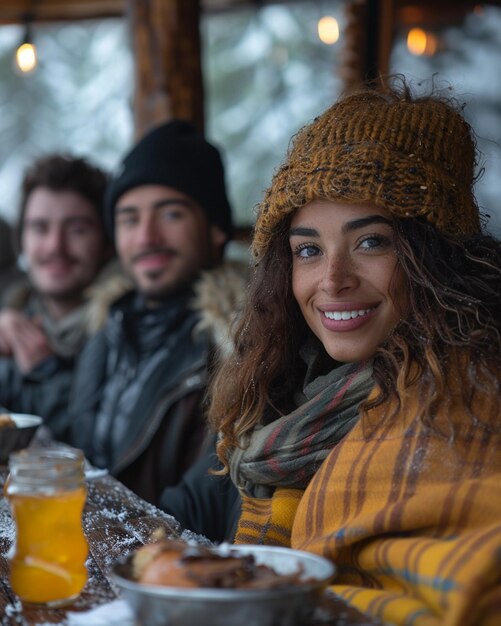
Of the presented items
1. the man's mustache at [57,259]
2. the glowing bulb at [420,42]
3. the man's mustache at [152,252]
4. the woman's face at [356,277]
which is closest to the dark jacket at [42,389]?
the man's mustache at [57,259]

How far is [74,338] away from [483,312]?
327cm

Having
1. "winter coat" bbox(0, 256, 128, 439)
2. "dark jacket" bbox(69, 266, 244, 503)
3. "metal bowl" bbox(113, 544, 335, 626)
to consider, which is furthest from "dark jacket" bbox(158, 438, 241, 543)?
"winter coat" bbox(0, 256, 128, 439)

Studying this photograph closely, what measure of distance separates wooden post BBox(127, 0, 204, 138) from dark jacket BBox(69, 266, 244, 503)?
3.88 ft

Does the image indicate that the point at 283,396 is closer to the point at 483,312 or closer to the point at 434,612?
the point at 483,312

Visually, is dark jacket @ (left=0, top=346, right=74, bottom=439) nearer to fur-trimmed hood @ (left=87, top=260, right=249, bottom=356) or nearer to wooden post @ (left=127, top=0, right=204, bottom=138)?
fur-trimmed hood @ (left=87, top=260, right=249, bottom=356)

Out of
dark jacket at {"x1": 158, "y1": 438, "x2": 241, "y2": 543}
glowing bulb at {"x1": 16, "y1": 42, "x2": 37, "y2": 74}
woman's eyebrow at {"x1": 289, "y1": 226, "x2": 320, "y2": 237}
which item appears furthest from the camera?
glowing bulb at {"x1": 16, "y1": 42, "x2": 37, "y2": 74}

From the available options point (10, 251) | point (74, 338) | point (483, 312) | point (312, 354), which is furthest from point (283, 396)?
point (10, 251)

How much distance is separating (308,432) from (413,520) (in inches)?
19.0

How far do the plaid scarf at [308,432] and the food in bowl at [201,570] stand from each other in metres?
0.56

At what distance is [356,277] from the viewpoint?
204 centimetres

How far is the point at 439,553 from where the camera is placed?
144 cm

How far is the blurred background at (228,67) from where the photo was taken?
497 cm

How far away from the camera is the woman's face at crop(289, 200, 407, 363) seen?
202 cm

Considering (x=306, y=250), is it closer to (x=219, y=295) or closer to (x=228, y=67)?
(x=219, y=295)
